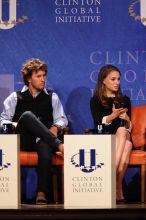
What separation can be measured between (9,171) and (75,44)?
1988mm

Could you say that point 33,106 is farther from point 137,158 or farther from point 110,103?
point 137,158

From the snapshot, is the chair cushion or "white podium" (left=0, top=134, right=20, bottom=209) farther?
the chair cushion

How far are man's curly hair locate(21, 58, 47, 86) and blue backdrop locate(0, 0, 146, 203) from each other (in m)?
0.26

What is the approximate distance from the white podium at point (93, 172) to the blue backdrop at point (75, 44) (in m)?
1.57

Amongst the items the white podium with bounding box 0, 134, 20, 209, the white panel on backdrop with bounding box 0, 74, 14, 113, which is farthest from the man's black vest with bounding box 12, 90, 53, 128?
the white podium with bounding box 0, 134, 20, 209

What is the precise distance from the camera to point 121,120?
21.2 feet

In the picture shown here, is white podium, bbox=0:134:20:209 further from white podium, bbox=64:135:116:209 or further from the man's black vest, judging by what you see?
the man's black vest

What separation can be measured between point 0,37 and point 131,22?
1384 mm

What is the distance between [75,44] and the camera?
679 cm

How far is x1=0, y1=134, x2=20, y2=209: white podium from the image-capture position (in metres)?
5.29

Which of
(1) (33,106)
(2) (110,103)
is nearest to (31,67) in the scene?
(1) (33,106)
